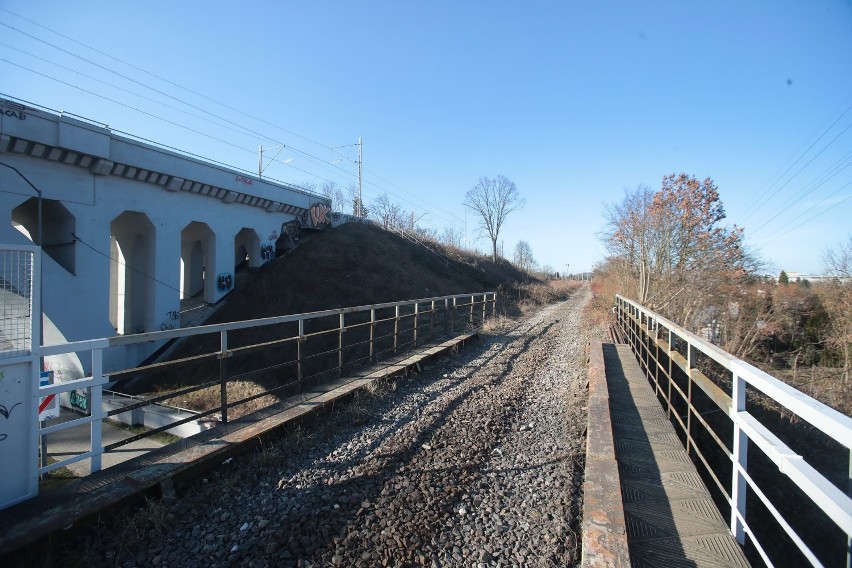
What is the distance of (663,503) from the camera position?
3014 millimetres

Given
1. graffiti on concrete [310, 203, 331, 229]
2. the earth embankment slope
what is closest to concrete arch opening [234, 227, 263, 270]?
the earth embankment slope

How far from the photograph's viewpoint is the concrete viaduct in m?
14.4

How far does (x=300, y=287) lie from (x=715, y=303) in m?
21.4

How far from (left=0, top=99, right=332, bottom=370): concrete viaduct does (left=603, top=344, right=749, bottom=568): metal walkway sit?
43.8 ft

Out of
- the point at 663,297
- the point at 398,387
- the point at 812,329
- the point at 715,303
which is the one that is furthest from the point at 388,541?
the point at 812,329

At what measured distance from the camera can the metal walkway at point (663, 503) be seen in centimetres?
244

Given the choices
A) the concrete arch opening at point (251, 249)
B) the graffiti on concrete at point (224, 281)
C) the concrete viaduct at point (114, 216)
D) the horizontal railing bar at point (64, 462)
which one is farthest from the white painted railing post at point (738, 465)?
the concrete arch opening at point (251, 249)

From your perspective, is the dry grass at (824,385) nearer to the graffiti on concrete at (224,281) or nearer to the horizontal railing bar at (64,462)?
the horizontal railing bar at (64,462)

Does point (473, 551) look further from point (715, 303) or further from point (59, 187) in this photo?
point (715, 303)

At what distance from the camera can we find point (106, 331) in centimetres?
1661

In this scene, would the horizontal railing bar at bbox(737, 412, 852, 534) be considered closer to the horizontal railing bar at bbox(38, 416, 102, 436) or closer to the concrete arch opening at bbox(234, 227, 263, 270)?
the horizontal railing bar at bbox(38, 416, 102, 436)

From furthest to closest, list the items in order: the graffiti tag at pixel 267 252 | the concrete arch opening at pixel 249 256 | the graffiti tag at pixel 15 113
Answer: the graffiti tag at pixel 267 252 < the concrete arch opening at pixel 249 256 < the graffiti tag at pixel 15 113

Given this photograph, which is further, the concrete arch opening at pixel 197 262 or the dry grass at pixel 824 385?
the concrete arch opening at pixel 197 262

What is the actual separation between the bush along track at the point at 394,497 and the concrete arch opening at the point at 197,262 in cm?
2086
